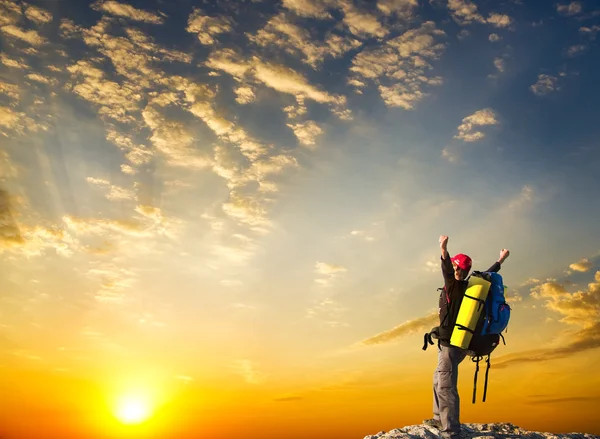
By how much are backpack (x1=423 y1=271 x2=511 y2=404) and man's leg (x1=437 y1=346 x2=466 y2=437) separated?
1.44ft

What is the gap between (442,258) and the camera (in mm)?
12617

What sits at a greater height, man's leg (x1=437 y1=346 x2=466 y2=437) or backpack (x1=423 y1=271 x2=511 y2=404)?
backpack (x1=423 y1=271 x2=511 y2=404)

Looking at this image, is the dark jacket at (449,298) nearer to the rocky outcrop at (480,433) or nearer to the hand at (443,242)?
the hand at (443,242)

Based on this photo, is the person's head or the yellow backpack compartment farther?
the person's head

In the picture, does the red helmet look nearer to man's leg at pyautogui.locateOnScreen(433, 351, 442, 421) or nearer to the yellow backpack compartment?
the yellow backpack compartment

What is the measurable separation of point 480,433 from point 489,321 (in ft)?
11.2

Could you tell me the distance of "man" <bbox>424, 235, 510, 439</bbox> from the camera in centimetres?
1238

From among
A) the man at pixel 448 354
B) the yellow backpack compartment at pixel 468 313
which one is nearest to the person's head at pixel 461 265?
the man at pixel 448 354

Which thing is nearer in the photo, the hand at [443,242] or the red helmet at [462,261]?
the hand at [443,242]

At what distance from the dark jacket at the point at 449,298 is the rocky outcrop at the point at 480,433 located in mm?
2422

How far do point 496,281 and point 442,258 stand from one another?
1.81 metres

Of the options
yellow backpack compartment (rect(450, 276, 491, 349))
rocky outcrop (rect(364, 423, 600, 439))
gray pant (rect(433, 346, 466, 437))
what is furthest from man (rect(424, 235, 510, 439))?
rocky outcrop (rect(364, 423, 600, 439))

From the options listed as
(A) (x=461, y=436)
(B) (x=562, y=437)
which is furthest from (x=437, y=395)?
(B) (x=562, y=437)

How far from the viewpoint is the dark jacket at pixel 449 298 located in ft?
41.8
